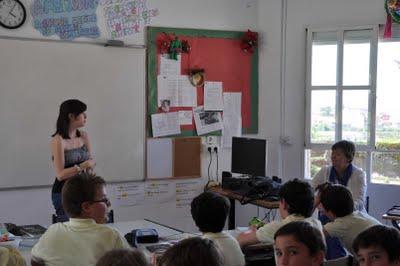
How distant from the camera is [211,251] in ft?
4.64

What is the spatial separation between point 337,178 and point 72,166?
214 centimetres

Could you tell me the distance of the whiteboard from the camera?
15.5 feet

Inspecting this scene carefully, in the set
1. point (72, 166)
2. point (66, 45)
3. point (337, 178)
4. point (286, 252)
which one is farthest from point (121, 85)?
point (286, 252)

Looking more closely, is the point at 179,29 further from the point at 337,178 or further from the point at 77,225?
the point at 77,225

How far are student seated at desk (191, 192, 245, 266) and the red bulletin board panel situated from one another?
2.74m

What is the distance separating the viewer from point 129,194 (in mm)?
5371

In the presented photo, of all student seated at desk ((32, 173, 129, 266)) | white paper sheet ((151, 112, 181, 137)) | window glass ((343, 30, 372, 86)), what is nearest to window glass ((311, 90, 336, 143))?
window glass ((343, 30, 372, 86))

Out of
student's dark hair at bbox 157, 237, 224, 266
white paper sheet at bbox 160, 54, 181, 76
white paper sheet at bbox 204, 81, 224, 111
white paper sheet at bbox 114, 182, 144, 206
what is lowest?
white paper sheet at bbox 114, 182, 144, 206

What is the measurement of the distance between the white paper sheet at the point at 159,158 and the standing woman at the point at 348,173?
168 cm

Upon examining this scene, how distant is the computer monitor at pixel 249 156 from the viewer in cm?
511

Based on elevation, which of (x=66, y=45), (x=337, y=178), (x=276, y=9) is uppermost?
(x=276, y=9)

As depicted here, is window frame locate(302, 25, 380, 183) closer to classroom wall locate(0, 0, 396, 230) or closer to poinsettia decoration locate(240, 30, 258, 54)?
classroom wall locate(0, 0, 396, 230)

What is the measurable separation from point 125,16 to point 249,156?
1.78 metres

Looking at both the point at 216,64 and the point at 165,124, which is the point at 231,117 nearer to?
the point at 216,64
